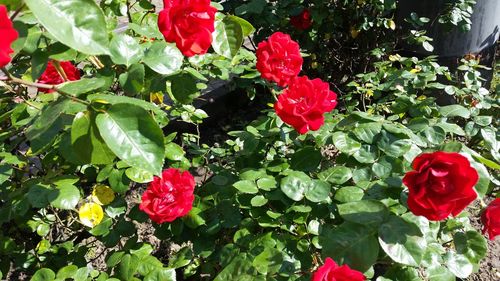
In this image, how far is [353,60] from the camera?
11.5ft

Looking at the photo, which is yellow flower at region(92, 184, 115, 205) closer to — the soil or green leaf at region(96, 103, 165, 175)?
green leaf at region(96, 103, 165, 175)

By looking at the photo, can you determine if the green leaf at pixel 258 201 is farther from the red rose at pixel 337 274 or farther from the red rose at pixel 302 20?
the red rose at pixel 302 20

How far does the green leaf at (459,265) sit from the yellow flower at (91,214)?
976 mm

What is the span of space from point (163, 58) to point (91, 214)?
58 centimetres

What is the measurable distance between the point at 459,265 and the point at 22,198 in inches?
45.1

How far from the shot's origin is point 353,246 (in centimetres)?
102

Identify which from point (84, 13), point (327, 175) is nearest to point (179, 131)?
point (327, 175)

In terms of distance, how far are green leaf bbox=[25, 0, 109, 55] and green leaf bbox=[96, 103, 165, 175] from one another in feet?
0.43

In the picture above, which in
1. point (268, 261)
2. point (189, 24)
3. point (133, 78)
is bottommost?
point (268, 261)

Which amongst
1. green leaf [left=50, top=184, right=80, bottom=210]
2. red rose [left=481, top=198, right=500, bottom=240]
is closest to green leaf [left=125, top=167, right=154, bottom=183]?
green leaf [left=50, top=184, right=80, bottom=210]

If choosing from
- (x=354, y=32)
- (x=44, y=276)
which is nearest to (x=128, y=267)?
(x=44, y=276)

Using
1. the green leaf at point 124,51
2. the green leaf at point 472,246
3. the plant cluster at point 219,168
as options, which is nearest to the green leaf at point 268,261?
the plant cluster at point 219,168

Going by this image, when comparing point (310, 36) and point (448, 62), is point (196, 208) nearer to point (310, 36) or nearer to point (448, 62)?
point (310, 36)

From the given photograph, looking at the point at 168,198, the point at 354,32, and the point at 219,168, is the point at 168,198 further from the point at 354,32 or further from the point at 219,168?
the point at 354,32
